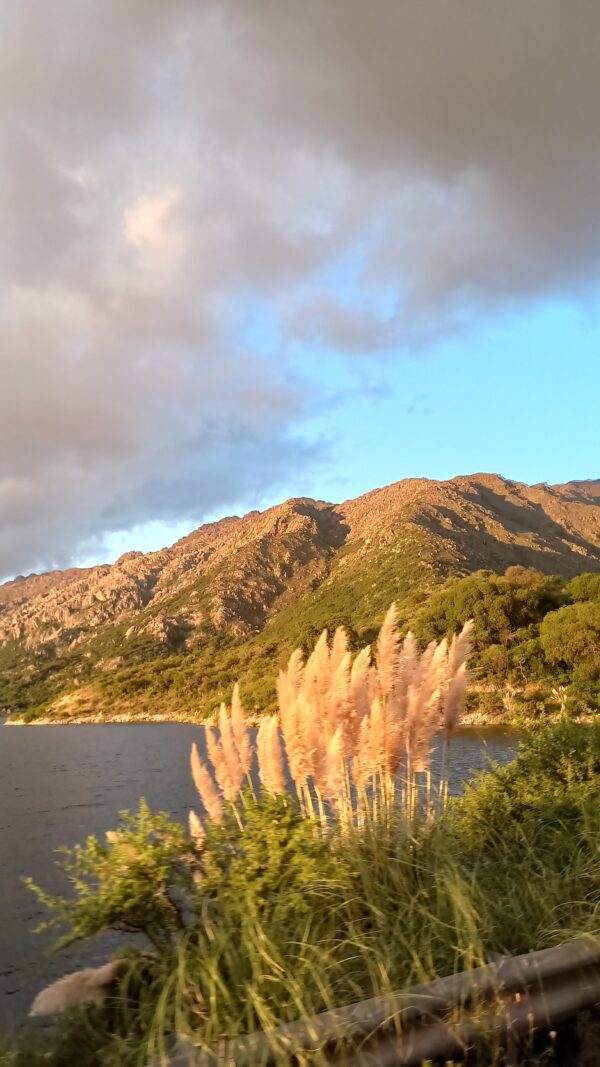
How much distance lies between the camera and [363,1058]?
3363 millimetres

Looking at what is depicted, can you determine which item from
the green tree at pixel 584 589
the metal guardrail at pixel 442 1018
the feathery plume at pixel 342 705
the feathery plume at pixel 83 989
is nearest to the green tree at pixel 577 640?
the green tree at pixel 584 589

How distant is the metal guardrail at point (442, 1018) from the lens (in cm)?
336

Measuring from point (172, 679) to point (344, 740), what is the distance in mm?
122073

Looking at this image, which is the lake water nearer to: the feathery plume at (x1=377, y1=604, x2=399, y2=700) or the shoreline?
the feathery plume at (x1=377, y1=604, x2=399, y2=700)

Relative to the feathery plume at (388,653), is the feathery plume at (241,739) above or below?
below

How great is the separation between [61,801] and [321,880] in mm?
32154

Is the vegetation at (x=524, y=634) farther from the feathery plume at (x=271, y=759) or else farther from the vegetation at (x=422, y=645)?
the feathery plume at (x=271, y=759)

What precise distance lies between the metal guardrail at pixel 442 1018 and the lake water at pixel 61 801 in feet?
8.65

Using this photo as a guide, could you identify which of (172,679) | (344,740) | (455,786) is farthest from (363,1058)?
(172,679)

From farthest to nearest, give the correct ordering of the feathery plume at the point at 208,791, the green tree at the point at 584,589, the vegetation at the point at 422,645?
the green tree at the point at 584,589
the vegetation at the point at 422,645
the feathery plume at the point at 208,791

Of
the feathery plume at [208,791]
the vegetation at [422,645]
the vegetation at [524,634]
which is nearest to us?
the feathery plume at [208,791]

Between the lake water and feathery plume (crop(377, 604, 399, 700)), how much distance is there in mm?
2292

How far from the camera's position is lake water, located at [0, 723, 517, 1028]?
1088cm

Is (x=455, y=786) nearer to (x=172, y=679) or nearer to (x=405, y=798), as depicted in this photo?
(x=405, y=798)
